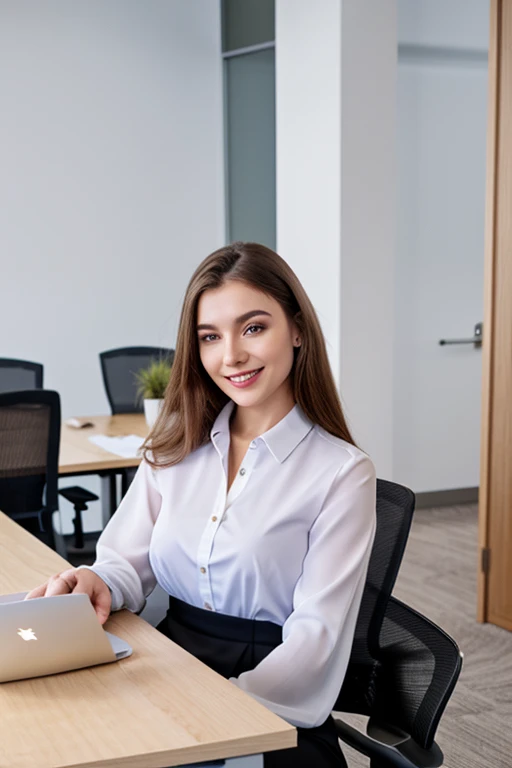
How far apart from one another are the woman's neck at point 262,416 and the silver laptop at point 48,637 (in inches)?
20.5

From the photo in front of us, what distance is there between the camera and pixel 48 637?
1446 millimetres

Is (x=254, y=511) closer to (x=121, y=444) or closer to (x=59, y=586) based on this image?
(x=59, y=586)

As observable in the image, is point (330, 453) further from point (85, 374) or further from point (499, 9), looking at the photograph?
point (85, 374)

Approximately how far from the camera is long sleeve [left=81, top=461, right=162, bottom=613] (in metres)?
1.83

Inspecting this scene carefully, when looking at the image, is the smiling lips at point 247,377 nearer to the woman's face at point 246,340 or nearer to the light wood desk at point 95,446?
the woman's face at point 246,340

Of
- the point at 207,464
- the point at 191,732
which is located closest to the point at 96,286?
the point at 207,464

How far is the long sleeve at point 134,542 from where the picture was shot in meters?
1.83

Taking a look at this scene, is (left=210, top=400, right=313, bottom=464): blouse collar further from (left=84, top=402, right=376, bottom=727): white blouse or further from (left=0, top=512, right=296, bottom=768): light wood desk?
(left=0, top=512, right=296, bottom=768): light wood desk

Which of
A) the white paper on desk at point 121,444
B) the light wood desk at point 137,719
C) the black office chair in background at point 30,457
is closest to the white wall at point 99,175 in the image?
the white paper on desk at point 121,444

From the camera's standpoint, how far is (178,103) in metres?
6.29

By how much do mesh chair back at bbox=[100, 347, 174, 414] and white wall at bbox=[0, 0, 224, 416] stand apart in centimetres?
80

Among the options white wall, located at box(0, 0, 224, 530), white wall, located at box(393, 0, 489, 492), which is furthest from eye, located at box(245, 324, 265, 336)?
white wall, located at box(0, 0, 224, 530)

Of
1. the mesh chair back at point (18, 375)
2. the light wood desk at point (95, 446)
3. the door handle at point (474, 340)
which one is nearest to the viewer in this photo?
the light wood desk at point (95, 446)

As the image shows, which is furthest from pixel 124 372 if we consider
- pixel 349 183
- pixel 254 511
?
pixel 254 511
